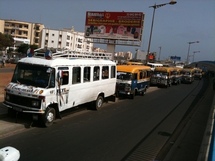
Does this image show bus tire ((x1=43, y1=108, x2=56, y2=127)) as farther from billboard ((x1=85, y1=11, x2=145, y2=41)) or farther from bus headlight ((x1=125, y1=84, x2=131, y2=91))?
billboard ((x1=85, y1=11, x2=145, y2=41))

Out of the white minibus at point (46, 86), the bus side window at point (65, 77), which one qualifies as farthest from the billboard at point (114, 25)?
the bus side window at point (65, 77)

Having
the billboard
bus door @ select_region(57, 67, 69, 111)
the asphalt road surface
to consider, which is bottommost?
the asphalt road surface

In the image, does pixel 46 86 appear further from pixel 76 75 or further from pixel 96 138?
pixel 96 138

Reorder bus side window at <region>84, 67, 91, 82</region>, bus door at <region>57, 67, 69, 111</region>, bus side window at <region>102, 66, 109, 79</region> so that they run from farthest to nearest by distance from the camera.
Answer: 1. bus side window at <region>102, 66, 109, 79</region>
2. bus side window at <region>84, 67, 91, 82</region>
3. bus door at <region>57, 67, 69, 111</region>

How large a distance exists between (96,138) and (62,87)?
246cm

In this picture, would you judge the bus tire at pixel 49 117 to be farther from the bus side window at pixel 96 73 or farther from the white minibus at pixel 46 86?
the bus side window at pixel 96 73

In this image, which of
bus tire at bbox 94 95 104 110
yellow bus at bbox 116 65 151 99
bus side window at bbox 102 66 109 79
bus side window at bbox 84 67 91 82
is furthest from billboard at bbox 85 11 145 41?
bus side window at bbox 84 67 91 82

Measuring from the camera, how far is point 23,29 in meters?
121

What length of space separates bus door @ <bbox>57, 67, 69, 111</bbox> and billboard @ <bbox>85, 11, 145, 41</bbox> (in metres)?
34.1

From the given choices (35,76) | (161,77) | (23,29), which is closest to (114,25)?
(161,77)

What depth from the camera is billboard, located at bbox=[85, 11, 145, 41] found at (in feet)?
142

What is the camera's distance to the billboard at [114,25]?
43.3m

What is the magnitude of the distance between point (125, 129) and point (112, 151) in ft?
8.89

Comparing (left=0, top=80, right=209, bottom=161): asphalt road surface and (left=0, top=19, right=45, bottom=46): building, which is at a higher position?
(left=0, top=19, right=45, bottom=46): building
